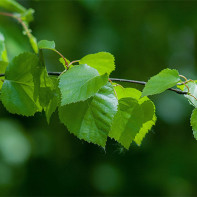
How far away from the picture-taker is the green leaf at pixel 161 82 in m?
0.51

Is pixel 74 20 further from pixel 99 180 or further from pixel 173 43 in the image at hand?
pixel 99 180

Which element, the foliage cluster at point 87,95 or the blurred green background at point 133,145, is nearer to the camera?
the foliage cluster at point 87,95

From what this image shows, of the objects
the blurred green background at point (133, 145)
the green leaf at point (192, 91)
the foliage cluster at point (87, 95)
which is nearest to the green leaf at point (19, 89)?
the foliage cluster at point (87, 95)

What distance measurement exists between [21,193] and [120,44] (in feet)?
4.45

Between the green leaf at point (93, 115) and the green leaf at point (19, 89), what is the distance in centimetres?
8

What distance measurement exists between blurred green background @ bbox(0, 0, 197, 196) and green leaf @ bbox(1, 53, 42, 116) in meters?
2.05

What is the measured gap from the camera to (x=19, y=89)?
0.58m

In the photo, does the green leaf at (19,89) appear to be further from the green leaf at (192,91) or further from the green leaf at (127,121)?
the green leaf at (192,91)

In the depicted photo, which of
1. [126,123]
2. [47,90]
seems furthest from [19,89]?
[126,123]

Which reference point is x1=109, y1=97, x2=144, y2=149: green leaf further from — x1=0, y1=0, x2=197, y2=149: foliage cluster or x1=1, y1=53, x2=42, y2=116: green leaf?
x1=1, y1=53, x2=42, y2=116: green leaf

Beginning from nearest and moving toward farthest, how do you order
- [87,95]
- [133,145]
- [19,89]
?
[87,95], [19,89], [133,145]

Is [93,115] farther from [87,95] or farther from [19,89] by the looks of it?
[19,89]

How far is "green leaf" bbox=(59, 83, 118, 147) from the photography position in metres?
0.50

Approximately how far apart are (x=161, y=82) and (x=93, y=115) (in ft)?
0.35
